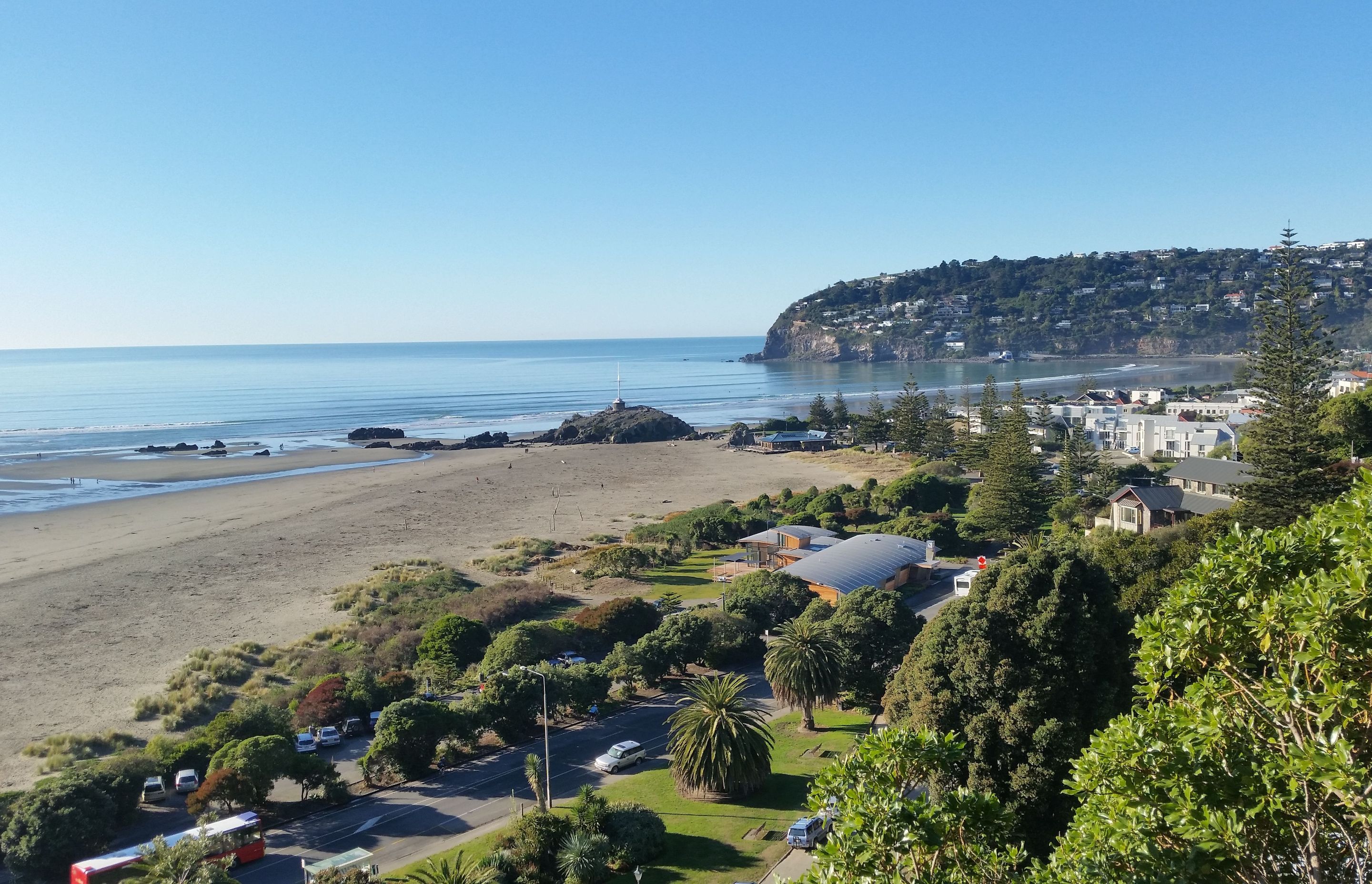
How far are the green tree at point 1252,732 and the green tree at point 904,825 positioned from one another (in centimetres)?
50

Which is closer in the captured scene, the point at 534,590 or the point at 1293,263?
the point at 1293,263

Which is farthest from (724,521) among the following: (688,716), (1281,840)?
(1281,840)

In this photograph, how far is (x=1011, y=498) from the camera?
36781 millimetres

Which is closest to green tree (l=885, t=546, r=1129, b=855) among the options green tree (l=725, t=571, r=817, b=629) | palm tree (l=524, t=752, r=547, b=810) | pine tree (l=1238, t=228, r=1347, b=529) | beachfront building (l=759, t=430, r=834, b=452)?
palm tree (l=524, t=752, r=547, b=810)

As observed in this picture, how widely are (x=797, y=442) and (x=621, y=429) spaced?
1704 cm

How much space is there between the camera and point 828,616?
25.2m

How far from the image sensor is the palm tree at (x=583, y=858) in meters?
13.8

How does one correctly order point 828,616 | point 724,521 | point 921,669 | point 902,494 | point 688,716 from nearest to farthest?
point 921,669, point 688,716, point 828,616, point 724,521, point 902,494

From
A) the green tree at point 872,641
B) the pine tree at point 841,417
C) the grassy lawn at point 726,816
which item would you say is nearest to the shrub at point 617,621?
the green tree at point 872,641

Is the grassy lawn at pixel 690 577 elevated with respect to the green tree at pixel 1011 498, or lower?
lower

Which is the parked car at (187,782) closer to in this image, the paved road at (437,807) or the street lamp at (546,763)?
the paved road at (437,807)

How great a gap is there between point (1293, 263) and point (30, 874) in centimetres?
3099

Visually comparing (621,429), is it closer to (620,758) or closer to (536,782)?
(620,758)

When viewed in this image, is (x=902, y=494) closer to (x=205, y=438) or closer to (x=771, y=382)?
(x=205, y=438)
